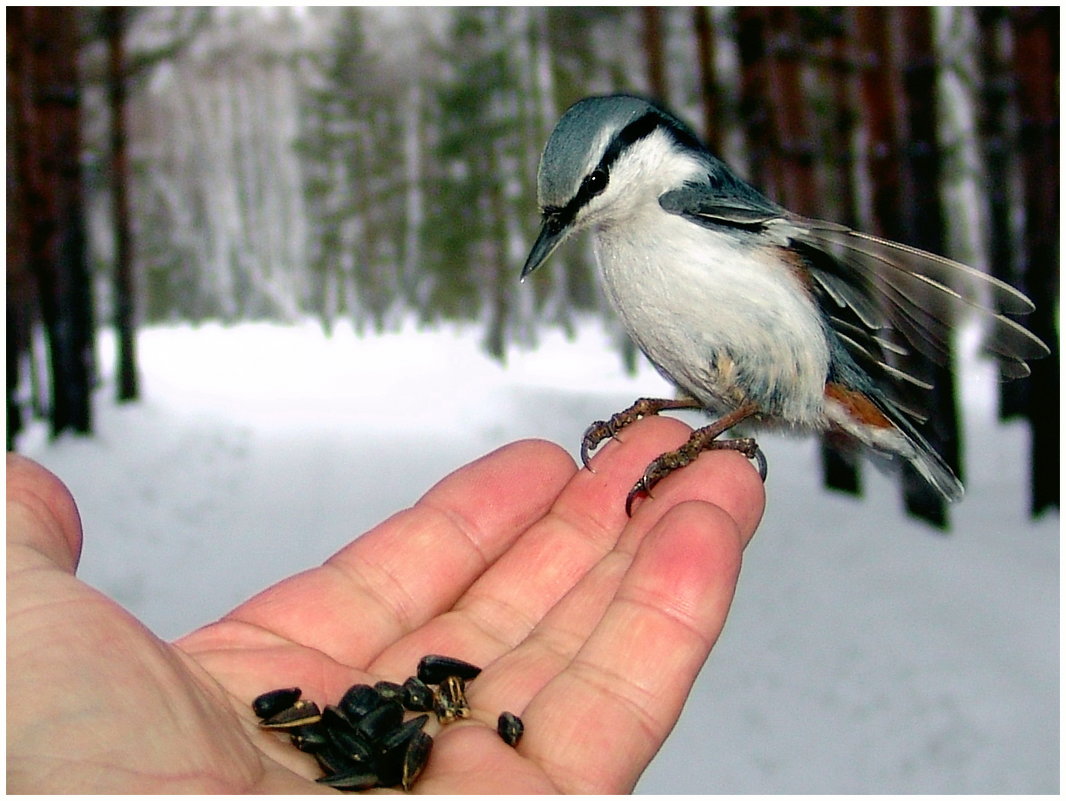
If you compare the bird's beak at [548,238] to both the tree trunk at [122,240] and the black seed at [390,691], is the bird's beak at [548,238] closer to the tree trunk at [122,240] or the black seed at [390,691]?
the black seed at [390,691]

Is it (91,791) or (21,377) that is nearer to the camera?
(91,791)

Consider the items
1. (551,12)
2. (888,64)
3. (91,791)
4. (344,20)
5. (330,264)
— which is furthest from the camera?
(330,264)

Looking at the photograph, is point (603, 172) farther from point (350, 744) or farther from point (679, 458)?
point (350, 744)

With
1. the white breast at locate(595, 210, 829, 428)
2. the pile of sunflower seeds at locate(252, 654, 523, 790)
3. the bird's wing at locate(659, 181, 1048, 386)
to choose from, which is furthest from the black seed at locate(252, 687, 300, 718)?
the bird's wing at locate(659, 181, 1048, 386)

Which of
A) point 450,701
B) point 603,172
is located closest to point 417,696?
point 450,701

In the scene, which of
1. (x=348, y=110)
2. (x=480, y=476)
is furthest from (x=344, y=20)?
(x=480, y=476)

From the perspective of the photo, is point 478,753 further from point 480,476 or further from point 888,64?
point 888,64
